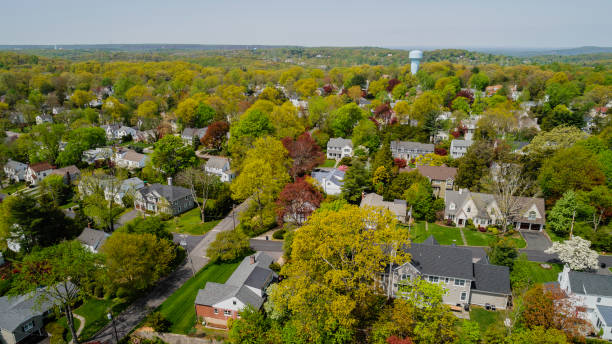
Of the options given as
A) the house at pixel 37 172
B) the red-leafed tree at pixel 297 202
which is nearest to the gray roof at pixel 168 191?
the red-leafed tree at pixel 297 202

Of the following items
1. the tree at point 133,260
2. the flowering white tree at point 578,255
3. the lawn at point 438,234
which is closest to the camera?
the tree at point 133,260

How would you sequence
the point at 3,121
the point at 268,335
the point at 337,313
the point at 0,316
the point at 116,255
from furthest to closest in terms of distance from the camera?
the point at 3,121, the point at 116,255, the point at 0,316, the point at 268,335, the point at 337,313

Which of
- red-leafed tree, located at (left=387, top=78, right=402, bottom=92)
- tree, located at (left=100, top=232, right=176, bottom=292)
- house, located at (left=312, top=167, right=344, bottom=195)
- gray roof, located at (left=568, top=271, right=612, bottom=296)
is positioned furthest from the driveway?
red-leafed tree, located at (left=387, top=78, right=402, bottom=92)

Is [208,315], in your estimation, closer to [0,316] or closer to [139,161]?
[0,316]

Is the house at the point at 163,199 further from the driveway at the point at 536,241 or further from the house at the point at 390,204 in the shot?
the driveway at the point at 536,241

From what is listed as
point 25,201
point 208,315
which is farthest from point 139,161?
point 208,315
